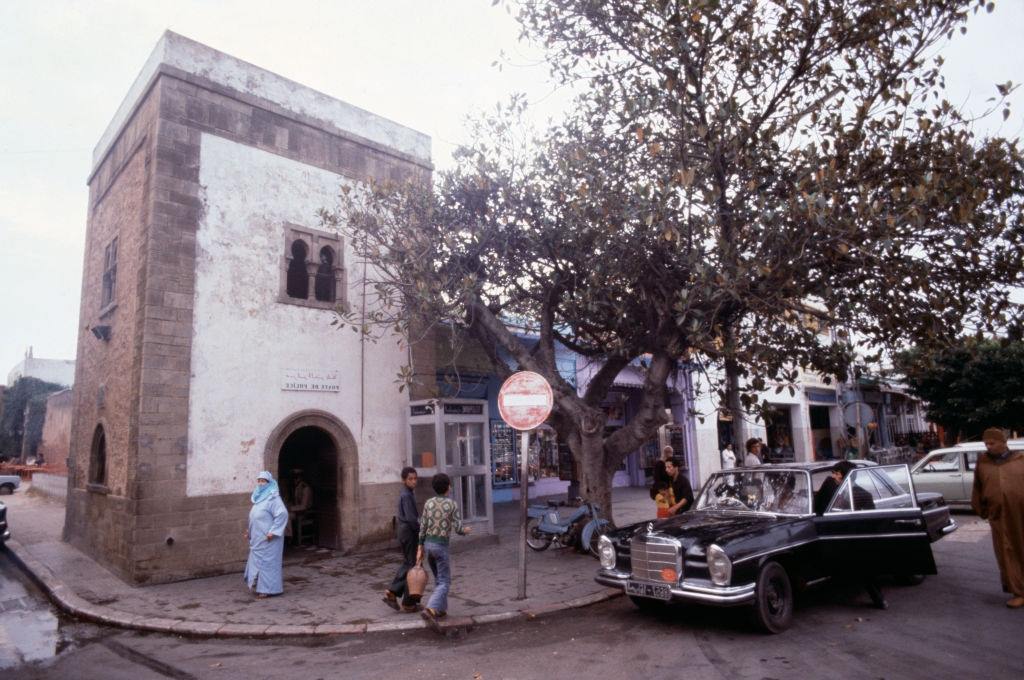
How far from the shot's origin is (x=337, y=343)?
1160 cm

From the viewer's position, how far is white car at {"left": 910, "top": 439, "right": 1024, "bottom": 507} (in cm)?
1331

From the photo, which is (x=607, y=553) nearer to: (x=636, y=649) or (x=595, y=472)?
(x=636, y=649)

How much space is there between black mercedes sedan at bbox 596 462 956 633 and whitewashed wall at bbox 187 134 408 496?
6.36 m

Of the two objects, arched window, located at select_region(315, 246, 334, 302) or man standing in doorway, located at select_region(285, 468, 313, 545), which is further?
arched window, located at select_region(315, 246, 334, 302)

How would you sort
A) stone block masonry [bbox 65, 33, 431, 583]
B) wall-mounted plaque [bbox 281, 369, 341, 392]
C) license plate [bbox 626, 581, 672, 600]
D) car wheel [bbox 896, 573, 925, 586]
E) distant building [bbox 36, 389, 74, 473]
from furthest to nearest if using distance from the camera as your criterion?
→ distant building [bbox 36, 389, 74, 473]
wall-mounted plaque [bbox 281, 369, 341, 392]
stone block masonry [bbox 65, 33, 431, 583]
car wheel [bbox 896, 573, 925, 586]
license plate [bbox 626, 581, 672, 600]

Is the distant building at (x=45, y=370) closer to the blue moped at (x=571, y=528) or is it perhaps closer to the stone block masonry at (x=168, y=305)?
the stone block masonry at (x=168, y=305)

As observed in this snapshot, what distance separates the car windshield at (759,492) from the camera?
666 centimetres

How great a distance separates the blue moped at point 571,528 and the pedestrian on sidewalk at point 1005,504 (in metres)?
4.81

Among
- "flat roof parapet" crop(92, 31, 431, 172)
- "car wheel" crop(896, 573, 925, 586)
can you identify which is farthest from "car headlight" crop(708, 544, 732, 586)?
"flat roof parapet" crop(92, 31, 431, 172)

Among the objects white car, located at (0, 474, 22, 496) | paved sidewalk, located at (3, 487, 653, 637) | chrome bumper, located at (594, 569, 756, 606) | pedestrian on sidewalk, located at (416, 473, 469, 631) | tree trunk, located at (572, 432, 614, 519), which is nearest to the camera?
chrome bumper, located at (594, 569, 756, 606)

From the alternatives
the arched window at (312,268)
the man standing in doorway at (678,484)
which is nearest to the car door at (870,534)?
the man standing in doorway at (678,484)

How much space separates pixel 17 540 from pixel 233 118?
34.6 ft

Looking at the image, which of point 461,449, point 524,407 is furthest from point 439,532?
point 461,449

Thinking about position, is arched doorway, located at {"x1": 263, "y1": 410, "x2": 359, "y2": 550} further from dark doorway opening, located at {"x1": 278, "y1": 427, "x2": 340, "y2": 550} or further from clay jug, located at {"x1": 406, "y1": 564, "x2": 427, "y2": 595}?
clay jug, located at {"x1": 406, "y1": 564, "x2": 427, "y2": 595}
